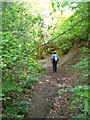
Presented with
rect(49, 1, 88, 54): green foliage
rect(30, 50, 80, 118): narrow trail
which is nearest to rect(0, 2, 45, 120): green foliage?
rect(30, 50, 80, 118): narrow trail

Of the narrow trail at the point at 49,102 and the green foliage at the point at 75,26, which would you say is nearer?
the green foliage at the point at 75,26

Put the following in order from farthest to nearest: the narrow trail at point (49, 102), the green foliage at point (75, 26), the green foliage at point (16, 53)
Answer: the narrow trail at point (49, 102)
the green foliage at point (16, 53)
the green foliage at point (75, 26)

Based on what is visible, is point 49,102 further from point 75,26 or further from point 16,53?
point 75,26

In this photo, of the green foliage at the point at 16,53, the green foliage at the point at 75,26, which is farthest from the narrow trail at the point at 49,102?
the green foliage at the point at 75,26

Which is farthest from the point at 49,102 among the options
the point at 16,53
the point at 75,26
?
the point at 75,26

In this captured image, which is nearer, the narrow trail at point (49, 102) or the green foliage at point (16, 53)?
the green foliage at point (16, 53)

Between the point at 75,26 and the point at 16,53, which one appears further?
the point at 75,26

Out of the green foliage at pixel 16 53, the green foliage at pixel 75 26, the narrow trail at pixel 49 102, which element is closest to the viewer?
the green foliage at pixel 75 26

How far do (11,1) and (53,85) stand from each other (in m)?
4.85

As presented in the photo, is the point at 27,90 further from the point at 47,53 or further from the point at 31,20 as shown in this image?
the point at 47,53

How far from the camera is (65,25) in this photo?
42.7 feet

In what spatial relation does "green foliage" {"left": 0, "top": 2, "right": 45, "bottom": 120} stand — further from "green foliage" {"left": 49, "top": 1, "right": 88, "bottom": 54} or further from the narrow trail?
"green foliage" {"left": 49, "top": 1, "right": 88, "bottom": 54}

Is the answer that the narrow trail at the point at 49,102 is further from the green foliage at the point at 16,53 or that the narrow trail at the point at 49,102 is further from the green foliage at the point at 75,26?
the green foliage at the point at 75,26

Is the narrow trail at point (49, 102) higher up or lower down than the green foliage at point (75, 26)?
lower down
